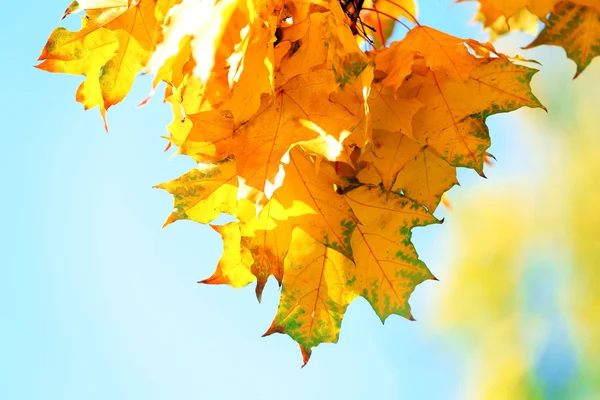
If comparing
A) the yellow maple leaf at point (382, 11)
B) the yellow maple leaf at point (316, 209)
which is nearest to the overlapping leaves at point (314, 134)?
the yellow maple leaf at point (316, 209)

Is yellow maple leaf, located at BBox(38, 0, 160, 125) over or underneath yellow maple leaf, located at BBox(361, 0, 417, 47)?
underneath

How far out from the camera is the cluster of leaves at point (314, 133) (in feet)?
2.40

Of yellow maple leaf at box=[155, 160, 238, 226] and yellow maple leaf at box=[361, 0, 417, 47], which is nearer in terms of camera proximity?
yellow maple leaf at box=[155, 160, 238, 226]

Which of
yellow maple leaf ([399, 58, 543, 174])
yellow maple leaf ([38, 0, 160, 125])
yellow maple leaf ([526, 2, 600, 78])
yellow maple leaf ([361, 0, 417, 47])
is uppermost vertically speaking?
yellow maple leaf ([361, 0, 417, 47])

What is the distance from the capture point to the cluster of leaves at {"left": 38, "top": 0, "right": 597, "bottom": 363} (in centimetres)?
73

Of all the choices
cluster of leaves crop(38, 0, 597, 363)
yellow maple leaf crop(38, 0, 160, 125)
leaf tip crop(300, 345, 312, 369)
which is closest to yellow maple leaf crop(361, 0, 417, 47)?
cluster of leaves crop(38, 0, 597, 363)

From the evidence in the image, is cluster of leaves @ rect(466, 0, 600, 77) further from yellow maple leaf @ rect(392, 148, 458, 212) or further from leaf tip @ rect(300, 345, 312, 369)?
leaf tip @ rect(300, 345, 312, 369)

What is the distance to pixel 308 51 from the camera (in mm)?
775

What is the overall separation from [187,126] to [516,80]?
413 mm

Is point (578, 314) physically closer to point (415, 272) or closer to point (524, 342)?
point (524, 342)

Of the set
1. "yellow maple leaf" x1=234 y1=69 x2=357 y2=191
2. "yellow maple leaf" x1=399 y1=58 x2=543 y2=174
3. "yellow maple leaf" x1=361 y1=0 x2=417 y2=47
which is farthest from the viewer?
"yellow maple leaf" x1=361 y1=0 x2=417 y2=47

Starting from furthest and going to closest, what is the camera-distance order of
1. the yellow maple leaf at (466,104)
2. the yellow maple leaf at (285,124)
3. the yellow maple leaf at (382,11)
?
the yellow maple leaf at (382,11), the yellow maple leaf at (466,104), the yellow maple leaf at (285,124)

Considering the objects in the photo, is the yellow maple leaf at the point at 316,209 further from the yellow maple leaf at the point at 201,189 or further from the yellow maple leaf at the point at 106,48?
the yellow maple leaf at the point at 106,48

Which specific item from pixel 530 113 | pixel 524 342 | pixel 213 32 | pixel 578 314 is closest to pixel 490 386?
pixel 524 342
